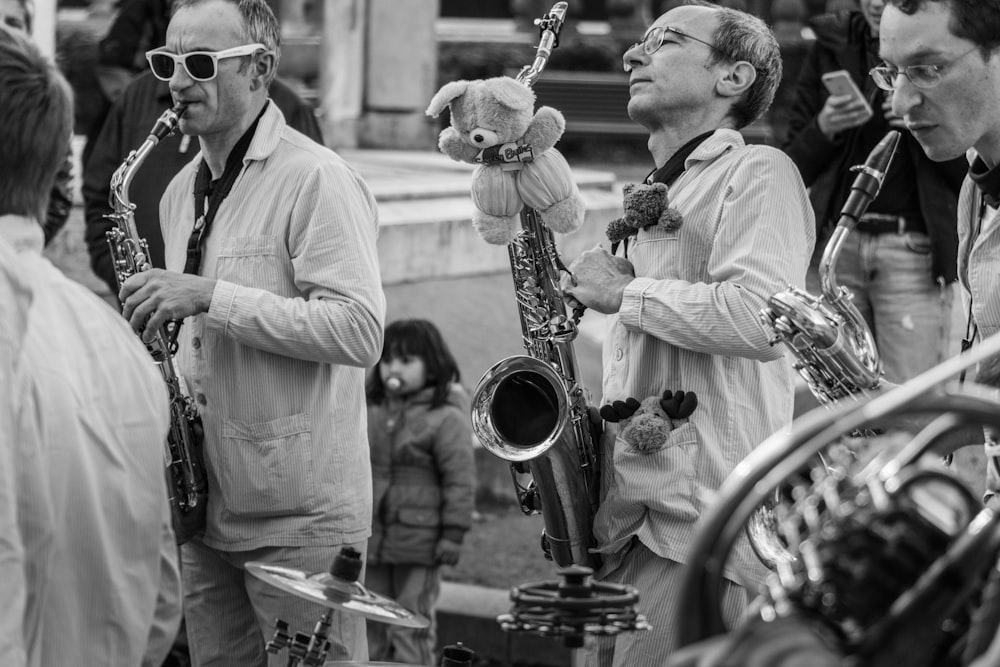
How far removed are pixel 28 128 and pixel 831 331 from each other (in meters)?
1.68

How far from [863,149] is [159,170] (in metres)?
2.47

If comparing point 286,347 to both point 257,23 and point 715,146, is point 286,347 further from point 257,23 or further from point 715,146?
point 715,146

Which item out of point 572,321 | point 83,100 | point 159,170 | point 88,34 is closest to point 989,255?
point 572,321

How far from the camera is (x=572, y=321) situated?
12.4 ft

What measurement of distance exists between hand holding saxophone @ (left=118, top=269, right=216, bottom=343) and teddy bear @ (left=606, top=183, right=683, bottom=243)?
1.00 metres

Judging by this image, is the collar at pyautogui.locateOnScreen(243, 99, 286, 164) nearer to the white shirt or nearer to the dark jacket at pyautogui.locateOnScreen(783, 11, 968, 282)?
the white shirt

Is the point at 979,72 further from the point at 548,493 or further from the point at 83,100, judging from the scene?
the point at 83,100

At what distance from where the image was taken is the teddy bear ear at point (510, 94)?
359 centimetres

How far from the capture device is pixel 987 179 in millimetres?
3150

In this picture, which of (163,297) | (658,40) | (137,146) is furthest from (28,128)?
(137,146)

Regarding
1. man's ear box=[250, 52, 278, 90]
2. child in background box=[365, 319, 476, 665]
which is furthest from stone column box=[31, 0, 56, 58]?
man's ear box=[250, 52, 278, 90]

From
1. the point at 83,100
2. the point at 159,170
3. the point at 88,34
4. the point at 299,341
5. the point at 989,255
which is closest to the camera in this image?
the point at 989,255

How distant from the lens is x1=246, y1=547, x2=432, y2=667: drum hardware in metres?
3.07

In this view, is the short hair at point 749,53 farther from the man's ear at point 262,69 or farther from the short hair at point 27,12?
the short hair at point 27,12
